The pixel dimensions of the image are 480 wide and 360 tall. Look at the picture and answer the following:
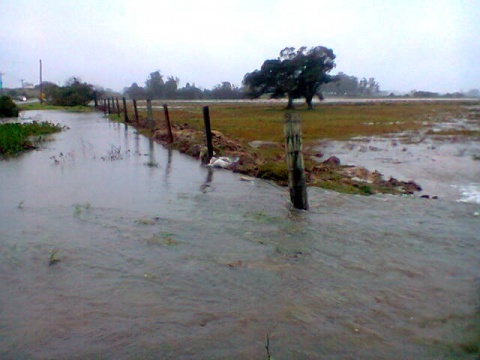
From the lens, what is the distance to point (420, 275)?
18.7 ft

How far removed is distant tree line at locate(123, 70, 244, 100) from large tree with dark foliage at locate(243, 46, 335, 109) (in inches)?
2118

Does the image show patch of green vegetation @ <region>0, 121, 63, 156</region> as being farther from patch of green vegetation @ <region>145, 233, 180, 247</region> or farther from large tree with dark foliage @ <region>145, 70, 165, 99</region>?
large tree with dark foliage @ <region>145, 70, 165, 99</region>

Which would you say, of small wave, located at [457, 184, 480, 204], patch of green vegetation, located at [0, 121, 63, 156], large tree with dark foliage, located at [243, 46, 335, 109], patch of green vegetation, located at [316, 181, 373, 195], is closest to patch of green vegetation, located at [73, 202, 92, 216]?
patch of green vegetation, located at [316, 181, 373, 195]

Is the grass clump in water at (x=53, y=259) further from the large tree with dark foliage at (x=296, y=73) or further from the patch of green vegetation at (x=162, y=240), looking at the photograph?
the large tree with dark foliage at (x=296, y=73)

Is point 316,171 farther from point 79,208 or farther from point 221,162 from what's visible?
point 79,208

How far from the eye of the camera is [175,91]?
360 ft

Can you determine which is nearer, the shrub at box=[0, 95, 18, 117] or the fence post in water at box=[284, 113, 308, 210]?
the fence post in water at box=[284, 113, 308, 210]

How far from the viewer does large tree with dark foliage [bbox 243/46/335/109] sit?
46094 mm

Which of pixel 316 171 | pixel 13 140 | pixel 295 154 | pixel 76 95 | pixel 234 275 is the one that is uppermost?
pixel 76 95

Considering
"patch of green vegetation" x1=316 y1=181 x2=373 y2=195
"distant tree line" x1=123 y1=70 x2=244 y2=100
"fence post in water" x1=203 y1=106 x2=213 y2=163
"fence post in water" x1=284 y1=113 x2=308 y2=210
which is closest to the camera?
"fence post in water" x1=284 y1=113 x2=308 y2=210

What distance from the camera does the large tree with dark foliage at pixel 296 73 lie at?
151 feet

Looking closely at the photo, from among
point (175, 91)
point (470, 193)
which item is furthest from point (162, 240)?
point (175, 91)

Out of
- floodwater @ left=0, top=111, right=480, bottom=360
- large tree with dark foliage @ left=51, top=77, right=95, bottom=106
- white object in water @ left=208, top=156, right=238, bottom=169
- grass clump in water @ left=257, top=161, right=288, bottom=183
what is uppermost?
large tree with dark foliage @ left=51, top=77, right=95, bottom=106

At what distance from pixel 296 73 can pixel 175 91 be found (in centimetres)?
6668
